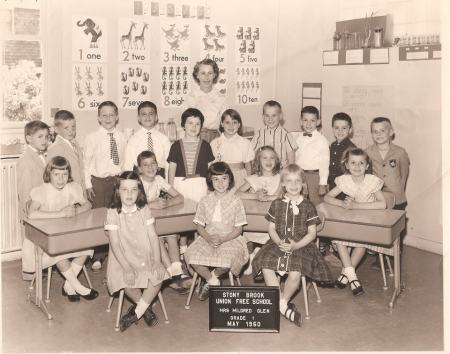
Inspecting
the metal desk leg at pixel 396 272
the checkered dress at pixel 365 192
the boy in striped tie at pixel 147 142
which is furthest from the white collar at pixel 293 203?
the boy in striped tie at pixel 147 142

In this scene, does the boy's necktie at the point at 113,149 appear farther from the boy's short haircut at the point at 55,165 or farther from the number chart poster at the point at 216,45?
the number chart poster at the point at 216,45

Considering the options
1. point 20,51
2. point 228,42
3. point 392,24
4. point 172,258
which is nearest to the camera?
point 172,258

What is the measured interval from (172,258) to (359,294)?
141 centimetres

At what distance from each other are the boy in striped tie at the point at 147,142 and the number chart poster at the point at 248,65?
162cm

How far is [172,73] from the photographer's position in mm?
5902

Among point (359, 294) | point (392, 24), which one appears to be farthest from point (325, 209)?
point (392, 24)

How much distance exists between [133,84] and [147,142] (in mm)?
887

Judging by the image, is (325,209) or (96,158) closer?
(325,209)

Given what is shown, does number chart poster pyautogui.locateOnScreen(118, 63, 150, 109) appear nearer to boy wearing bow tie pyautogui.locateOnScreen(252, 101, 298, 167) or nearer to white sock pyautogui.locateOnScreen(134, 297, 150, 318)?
boy wearing bow tie pyautogui.locateOnScreen(252, 101, 298, 167)

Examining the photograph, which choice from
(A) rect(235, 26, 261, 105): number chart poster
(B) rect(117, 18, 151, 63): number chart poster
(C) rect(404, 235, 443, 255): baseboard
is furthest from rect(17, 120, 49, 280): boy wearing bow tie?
(C) rect(404, 235, 443, 255): baseboard

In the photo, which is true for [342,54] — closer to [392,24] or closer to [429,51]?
[392,24]

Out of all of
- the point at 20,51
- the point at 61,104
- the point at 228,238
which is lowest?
the point at 228,238

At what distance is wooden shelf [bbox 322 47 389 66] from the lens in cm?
570

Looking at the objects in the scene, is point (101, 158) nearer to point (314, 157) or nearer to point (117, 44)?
point (117, 44)
